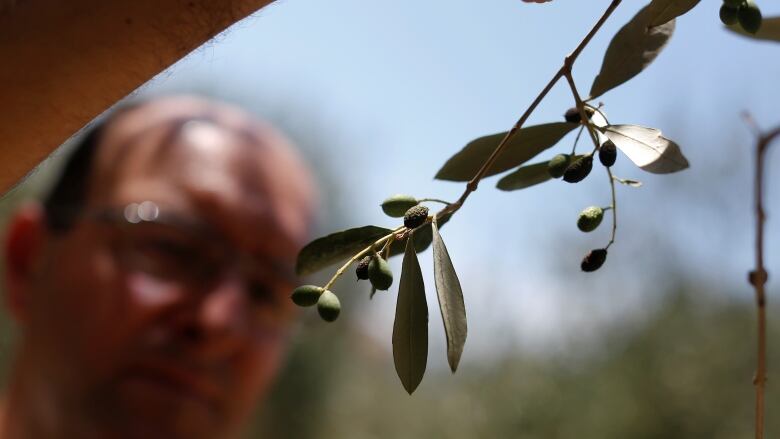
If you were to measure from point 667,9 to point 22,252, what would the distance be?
70.4 inches

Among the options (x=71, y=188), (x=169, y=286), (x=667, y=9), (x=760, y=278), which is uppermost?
(x=71, y=188)

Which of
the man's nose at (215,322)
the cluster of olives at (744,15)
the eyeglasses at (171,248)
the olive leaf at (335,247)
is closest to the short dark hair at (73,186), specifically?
the eyeglasses at (171,248)

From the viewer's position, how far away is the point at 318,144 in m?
4.06

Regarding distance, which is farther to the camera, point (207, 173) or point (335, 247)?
point (207, 173)

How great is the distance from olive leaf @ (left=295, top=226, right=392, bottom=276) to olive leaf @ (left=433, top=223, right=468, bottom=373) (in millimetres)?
28

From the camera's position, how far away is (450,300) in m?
0.36

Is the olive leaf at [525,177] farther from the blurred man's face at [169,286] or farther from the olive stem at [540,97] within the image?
the blurred man's face at [169,286]

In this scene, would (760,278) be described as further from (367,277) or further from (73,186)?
(73,186)

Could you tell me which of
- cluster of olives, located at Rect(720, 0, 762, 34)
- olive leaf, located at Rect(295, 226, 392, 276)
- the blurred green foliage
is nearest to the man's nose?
olive leaf, located at Rect(295, 226, 392, 276)

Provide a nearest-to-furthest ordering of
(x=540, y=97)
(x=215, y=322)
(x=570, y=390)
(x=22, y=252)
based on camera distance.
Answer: (x=540, y=97) → (x=215, y=322) → (x=22, y=252) → (x=570, y=390)

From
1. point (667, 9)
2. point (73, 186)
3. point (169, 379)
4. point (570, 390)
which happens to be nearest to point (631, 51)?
point (667, 9)

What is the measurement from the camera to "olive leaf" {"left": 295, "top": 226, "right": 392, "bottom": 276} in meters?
0.38

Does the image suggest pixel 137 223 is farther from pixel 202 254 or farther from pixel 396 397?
pixel 396 397

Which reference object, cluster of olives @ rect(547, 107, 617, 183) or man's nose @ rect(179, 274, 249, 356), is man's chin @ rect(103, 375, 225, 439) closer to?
man's nose @ rect(179, 274, 249, 356)
